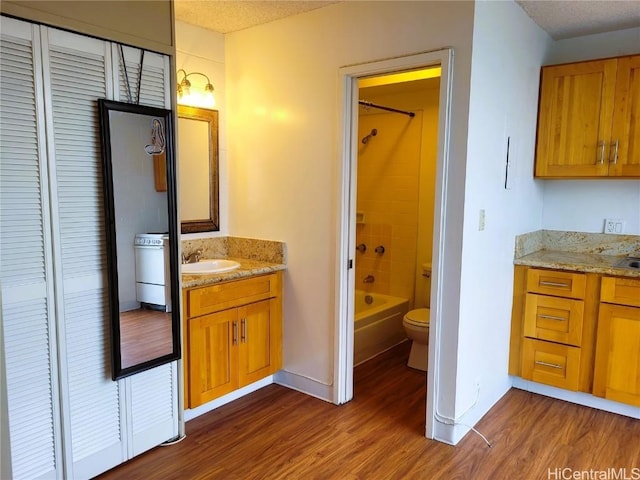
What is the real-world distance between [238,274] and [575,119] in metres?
2.39

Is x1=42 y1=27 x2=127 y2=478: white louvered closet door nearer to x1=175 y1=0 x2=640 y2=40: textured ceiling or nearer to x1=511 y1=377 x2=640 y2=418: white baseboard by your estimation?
x1=175 y1=0 x2=640 y2=40: textured ceiling

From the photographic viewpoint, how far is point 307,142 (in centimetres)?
294

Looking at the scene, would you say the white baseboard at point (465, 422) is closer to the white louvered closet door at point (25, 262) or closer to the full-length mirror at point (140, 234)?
the full-length mirror at point (140, 234)

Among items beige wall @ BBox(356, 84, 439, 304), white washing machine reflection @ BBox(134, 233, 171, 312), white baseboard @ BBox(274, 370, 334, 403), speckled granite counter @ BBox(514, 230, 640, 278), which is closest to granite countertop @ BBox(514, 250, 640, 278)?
speckled granite counter @ BBox(514, 230, 640, 278)

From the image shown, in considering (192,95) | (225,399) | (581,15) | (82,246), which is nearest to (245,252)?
(225,399)

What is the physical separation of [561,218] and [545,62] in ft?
3.66

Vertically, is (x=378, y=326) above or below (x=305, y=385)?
above

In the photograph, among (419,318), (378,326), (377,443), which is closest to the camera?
(377,443)

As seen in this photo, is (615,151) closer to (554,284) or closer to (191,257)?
(554,284)

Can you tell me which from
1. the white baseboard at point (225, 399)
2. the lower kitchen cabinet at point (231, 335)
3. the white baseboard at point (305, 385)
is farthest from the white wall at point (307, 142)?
the white baseboard at point (225, 399)

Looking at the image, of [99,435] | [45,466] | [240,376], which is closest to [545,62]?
[240,376]

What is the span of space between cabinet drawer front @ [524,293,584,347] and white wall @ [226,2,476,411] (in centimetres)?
92

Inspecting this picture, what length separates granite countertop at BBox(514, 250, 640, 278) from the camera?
9.02 ft

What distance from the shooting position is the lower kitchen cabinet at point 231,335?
262cm
